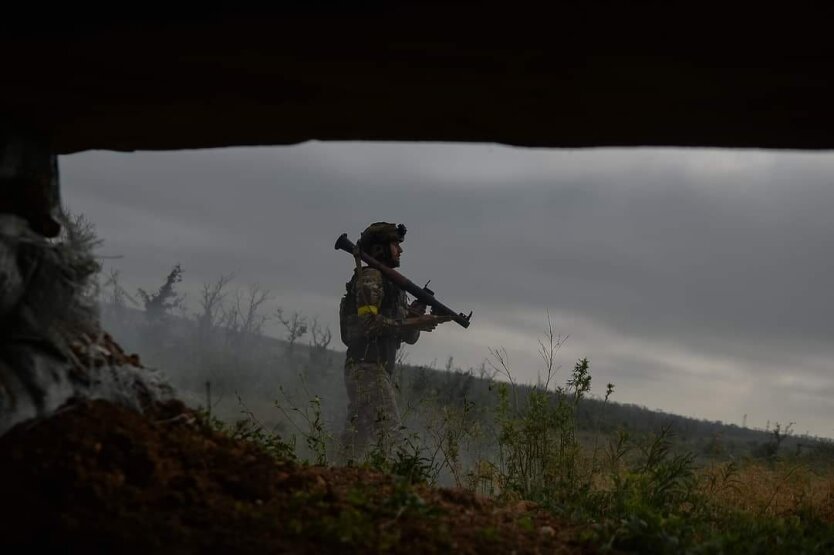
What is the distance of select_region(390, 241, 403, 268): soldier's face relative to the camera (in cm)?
901

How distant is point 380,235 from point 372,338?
1.26 meters

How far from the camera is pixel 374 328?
8367 millimetres

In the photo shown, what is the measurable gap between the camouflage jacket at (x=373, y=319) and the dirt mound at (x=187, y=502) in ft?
17.1

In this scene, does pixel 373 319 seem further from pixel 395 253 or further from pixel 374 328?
pixel 395 253

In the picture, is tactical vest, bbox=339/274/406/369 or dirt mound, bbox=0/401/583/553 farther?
tactical vest, bbox=339/274/406/369

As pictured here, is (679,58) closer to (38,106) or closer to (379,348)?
(38,106)

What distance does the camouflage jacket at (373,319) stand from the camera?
8363 millimetres

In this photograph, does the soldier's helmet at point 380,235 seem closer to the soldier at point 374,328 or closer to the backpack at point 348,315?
the soldier at point 374,328

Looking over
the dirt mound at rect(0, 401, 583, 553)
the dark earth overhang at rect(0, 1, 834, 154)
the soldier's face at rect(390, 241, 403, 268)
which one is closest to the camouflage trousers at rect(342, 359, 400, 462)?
the soldier's face at rect(390, 241, 403, 268)

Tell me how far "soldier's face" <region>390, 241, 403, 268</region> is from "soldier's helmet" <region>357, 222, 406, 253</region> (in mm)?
57

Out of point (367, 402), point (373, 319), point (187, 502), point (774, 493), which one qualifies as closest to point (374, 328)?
point (373, 319)

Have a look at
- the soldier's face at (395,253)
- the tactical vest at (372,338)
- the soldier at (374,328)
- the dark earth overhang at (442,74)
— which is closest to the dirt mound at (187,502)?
the dark earth overhang at (442,74)

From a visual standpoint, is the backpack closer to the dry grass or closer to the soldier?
the soldier

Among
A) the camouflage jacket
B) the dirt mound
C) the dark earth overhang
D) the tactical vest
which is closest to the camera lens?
the dark earth overhang
